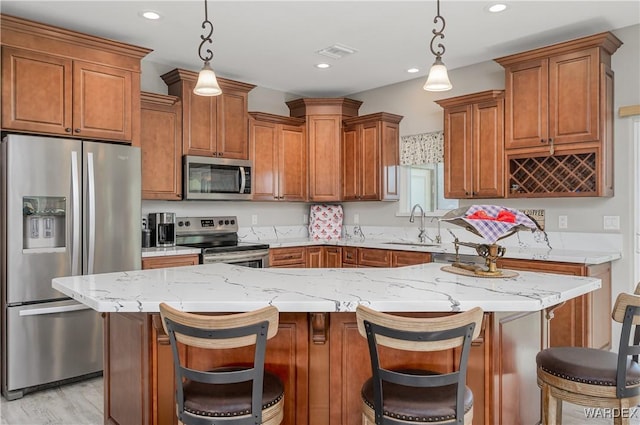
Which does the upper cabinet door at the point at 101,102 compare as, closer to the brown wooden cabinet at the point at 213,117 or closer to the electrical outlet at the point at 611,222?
the brown wooden cabinet at the point at 213,117

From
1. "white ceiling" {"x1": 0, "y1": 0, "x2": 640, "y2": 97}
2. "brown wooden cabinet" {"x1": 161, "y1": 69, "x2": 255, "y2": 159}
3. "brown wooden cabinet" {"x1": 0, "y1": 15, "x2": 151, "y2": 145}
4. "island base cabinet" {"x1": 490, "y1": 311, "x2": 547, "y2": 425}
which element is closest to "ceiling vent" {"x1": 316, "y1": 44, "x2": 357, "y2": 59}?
"white ceiling" {"x1": 0, "y1": 0, "x2": 640, "y2": 97}

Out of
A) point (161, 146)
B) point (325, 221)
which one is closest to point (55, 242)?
point (161, 146)

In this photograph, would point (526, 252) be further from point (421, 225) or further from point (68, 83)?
point (68, 83)

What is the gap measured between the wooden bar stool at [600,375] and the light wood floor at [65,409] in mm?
838

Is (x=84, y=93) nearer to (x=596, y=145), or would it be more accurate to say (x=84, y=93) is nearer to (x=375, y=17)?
(x=375, y=17)

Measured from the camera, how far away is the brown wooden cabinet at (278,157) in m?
5.16

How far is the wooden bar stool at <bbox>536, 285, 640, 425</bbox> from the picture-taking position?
6.37 ft

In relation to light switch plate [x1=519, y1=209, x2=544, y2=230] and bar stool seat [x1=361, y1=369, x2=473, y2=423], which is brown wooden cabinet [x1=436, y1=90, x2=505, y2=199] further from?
bar stool seat [x1=361, y1=369, x2=473, y2=423]

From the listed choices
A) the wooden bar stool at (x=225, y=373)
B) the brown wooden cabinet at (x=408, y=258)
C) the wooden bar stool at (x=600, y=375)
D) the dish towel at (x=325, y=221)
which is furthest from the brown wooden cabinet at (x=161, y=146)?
the wooden bar stool at (x=600, y=375)

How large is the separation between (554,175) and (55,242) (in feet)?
13.1

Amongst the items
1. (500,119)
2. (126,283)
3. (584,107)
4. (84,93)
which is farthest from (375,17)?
(126,283)

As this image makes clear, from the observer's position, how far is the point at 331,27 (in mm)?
3736

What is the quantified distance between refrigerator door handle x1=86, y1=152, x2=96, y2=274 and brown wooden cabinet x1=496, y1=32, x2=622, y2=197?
3.41 metres

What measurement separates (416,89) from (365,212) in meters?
1.56
